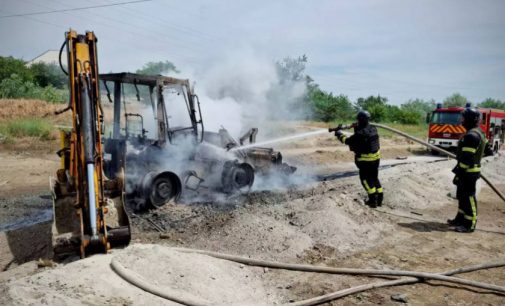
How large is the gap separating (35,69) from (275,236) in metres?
45.0

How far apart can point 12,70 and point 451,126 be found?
38966 mm

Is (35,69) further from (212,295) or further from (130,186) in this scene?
(212,295)

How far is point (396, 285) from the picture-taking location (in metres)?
4.17

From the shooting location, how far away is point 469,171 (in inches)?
251

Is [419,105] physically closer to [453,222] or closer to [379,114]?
[379,114]

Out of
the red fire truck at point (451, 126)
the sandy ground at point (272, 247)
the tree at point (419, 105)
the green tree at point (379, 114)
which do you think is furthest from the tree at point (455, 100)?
the sandy ground at point (272, 247)

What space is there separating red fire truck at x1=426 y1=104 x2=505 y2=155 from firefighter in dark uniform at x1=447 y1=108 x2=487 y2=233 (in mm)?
12032

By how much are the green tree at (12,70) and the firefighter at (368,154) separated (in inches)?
1491

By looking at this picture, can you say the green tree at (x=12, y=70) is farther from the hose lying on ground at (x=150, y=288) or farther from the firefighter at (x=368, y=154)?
the hose lying on ground at (x=150, y=288)

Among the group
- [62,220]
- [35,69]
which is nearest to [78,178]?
[62,220]

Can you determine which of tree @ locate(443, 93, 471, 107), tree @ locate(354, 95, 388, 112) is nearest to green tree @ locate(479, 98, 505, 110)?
tree @ locate(443, 93, 471, 107)

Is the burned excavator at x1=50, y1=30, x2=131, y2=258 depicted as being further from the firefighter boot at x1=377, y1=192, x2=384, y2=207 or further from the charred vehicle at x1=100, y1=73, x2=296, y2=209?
the firefighter boot at x1=377, y1=192, x2=384, y2=207

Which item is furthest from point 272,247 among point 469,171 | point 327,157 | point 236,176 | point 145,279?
point 327,157

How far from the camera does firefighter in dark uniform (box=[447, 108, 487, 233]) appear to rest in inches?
248
